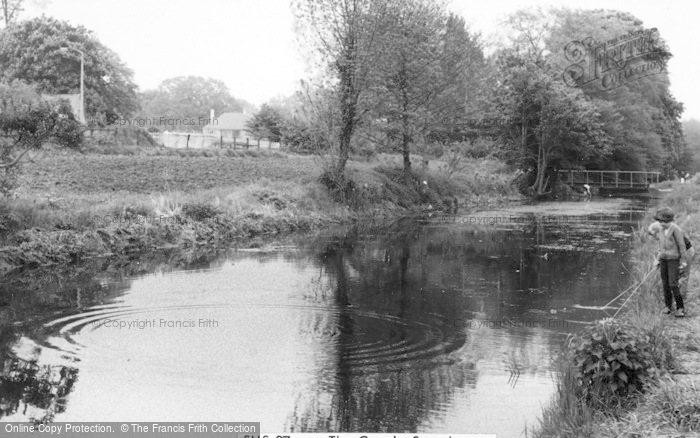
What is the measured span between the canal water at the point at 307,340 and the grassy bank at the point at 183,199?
8.23ft

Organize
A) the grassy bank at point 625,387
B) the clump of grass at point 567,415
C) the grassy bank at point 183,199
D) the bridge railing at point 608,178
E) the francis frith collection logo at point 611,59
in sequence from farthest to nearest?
the bridge railing at point 608,178
the francis frith collection logo at point 611,59
the grassy bank at point 183,199
the clump of grass at point 567,415
the grassy bank at point 625,387

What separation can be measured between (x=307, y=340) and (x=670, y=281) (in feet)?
18.8

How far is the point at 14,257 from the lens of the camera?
1783cm

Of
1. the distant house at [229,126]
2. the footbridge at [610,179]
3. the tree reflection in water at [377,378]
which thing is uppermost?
the distant house at [229,126]

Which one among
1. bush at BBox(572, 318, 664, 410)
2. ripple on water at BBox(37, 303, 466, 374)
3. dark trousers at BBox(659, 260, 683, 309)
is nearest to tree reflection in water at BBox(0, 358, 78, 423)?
ripple on water at BBox(37, 303, 466, 374)

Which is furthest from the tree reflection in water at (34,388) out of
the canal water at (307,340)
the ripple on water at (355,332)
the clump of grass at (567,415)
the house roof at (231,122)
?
the house roof at (231,122)

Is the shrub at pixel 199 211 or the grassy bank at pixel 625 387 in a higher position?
the shrub at pixel 199 211

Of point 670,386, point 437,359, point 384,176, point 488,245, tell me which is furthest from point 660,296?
point 384,176

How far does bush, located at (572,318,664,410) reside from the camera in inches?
292

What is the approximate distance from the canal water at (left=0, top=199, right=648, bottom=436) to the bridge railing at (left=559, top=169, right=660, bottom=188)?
167ft

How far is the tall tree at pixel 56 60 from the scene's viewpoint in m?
65.2

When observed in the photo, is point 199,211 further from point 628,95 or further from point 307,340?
point 628,95

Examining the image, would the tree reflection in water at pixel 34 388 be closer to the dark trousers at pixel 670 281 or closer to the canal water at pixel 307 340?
the canal water at pixel 307 340

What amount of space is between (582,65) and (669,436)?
63.1 metres
